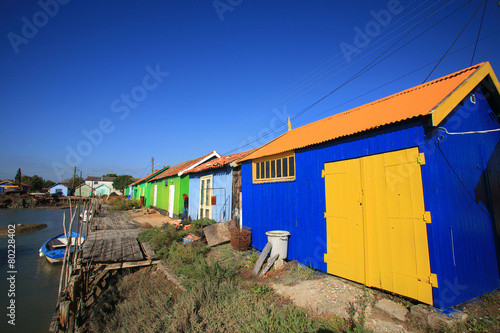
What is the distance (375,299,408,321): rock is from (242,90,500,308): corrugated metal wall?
546mm

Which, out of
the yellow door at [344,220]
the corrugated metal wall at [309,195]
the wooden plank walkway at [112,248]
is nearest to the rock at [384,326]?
the yellow door at [344,220]

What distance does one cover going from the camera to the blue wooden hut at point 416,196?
4180 millimetres

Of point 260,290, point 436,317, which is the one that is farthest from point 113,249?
point 436,317

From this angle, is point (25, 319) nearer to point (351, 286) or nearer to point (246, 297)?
point (246, 297)

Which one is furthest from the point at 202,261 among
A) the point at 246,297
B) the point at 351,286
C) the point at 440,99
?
the point at 440,99

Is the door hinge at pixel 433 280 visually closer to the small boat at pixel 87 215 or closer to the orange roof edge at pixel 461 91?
the orange roof edge at pixel 461 91

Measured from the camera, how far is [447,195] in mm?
4324

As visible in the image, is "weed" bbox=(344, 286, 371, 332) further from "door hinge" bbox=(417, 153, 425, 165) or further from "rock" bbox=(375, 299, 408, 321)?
"door hinge" bbox=(417, 153, 425, 165)

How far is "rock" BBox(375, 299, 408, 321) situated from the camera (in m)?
3.98

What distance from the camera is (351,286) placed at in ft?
16.8

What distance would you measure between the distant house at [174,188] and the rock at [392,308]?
42.1 ft

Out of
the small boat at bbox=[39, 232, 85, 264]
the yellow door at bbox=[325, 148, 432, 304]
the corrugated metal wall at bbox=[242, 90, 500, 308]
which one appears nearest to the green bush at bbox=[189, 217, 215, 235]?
the corrugated metal wall at bbox=[242, 90, 500, 308]

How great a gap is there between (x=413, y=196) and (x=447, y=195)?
572 mm

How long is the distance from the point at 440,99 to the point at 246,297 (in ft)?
16.8
